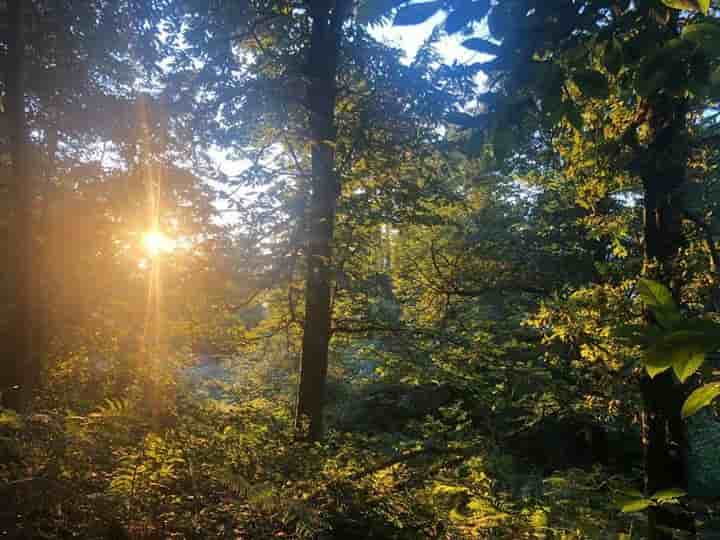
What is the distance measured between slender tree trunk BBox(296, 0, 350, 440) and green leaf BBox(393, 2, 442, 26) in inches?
227

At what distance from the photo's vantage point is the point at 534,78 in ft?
6.73

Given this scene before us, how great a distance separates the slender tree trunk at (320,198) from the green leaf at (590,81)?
5.70 m

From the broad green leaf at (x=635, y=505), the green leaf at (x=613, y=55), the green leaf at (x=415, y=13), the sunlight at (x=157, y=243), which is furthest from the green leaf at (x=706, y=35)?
the sunlight at (x=157, y=243)

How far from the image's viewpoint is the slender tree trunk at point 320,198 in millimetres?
7625

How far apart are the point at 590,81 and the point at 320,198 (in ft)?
19.2

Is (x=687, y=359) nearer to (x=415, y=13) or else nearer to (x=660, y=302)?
(x=660, y=302)

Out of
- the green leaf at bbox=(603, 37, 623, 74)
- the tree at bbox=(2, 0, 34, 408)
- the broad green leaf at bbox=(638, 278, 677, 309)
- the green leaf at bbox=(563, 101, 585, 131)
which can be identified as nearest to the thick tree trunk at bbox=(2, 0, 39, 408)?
the tree at bbox=(2, 0, 34, 408)

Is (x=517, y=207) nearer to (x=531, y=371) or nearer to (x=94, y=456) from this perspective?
(x=531, y=371)

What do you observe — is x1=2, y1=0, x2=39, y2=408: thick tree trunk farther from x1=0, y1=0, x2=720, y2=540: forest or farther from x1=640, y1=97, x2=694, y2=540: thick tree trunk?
x1=640, y1=97, x2=694, y2=540: thick tree trunk

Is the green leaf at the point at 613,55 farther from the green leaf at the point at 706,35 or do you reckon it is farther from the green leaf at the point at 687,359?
the green leaf at the point at 687,359

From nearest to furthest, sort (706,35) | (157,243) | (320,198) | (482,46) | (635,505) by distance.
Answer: (635,505), (706,35), (482,46), (320,198), (157,243)

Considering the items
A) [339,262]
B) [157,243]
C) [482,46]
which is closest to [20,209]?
[157,243]

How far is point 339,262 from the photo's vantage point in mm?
8031

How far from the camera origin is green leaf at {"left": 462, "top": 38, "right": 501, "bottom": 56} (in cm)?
190
